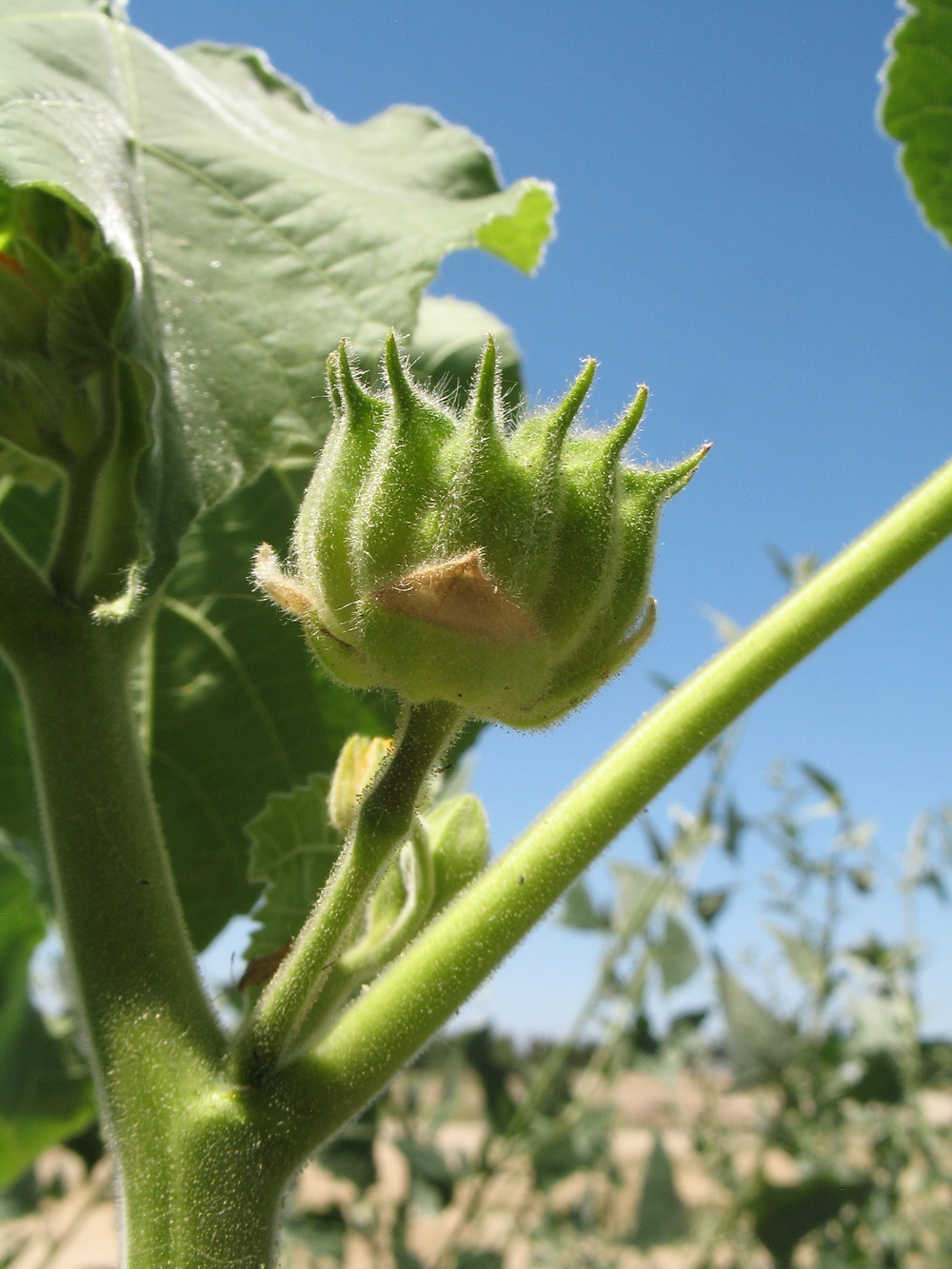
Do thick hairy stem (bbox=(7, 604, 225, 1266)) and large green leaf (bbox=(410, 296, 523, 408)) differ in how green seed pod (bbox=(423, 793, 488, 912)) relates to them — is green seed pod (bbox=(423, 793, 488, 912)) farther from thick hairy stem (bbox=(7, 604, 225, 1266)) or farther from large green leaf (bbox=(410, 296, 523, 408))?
large green leaf (bbox=(410, 296, 523, 408))

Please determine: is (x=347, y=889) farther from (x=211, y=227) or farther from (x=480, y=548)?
(x=211, y=227)

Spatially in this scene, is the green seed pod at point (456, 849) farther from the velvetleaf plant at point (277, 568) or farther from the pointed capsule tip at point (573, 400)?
the pointed capsule tip at point (573, 400)

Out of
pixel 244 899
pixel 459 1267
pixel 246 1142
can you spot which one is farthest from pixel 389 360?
pixel 459 1267

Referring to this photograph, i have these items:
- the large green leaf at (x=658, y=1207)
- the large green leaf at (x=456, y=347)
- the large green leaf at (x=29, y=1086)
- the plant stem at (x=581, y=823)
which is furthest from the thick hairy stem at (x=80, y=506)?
the large green leaf at (x=658, y=1207)

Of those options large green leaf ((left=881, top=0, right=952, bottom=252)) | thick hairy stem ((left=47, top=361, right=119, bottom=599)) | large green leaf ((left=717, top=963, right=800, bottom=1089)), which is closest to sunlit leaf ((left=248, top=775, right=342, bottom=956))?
thick hairy stem ((left=47, top=361, right=119, bottom=599))

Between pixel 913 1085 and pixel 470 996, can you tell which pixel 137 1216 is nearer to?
pixel 470 996

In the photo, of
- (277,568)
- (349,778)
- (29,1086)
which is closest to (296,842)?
(349,778)
